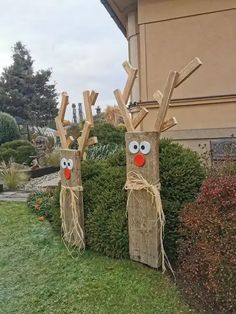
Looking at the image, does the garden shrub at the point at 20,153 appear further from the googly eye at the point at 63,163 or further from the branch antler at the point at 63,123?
the googly eye at the point at 63,163

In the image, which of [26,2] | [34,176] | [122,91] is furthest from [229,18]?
[26,2]

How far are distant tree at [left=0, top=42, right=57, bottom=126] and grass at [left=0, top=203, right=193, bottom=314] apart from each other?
1099 inches

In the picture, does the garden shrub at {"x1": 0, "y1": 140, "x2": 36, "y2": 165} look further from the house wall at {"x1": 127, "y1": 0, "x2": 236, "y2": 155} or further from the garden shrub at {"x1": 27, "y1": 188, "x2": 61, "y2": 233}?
the house wall at {"x1": 127, "y1": 0, "x2": 236, "y2": 155}

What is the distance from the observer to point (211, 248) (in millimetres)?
2904

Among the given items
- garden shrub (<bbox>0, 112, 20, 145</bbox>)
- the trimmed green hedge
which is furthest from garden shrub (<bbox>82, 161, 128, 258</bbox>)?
garden shrub (<bbox>0, 112, 20, 145</bbox>)

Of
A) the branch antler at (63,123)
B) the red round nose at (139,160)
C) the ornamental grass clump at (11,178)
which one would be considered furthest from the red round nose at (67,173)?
the ornamental grass clump at (11,178)

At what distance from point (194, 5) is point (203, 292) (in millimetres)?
5312

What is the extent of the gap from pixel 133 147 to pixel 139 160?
139 millimetres

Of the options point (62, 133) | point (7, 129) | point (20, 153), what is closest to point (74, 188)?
point (62, 133)

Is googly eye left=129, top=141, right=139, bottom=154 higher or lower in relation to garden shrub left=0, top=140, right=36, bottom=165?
lower

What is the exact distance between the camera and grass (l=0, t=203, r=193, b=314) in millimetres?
3123

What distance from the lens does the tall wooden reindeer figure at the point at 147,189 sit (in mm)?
3516

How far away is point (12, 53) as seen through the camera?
34031 mm

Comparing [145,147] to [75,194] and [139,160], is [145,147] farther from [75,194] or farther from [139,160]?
[75,194]
